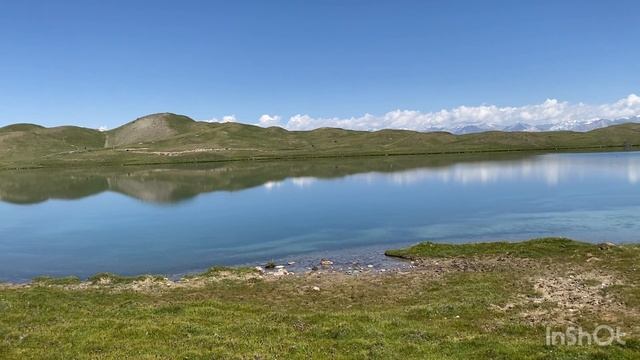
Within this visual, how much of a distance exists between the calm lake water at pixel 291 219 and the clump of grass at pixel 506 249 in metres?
3.87

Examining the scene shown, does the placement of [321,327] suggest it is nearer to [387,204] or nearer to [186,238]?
[186,238]

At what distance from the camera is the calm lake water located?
4803 centimetres

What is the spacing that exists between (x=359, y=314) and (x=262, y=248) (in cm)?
2664

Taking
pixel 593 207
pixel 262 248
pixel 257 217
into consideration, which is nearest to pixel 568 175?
pixel 593 207

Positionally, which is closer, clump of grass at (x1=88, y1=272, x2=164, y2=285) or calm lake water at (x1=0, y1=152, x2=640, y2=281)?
clump of grass at (x1=88, y1=272, x2=164, y2=285)

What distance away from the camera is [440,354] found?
60.0 feet

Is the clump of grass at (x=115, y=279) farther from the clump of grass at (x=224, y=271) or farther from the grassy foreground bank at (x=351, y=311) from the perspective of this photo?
the clump of grass at (x=224, y=271)

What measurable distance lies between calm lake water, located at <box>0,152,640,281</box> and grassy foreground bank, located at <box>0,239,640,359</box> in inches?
331

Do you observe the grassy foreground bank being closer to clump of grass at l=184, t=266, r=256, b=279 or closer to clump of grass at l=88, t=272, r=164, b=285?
clump of grass at l=88, t=272, r=164, b=285

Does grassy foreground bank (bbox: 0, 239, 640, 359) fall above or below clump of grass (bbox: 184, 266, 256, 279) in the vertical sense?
above

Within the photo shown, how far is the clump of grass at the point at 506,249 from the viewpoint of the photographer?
39.8 metres

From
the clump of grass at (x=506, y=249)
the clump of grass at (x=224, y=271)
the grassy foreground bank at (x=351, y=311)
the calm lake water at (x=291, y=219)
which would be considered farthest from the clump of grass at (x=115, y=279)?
the clump of grass at (x=506, y=249)

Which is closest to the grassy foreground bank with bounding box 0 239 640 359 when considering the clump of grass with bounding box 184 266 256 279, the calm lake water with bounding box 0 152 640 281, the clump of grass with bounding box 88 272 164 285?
the clump of grass with bounding box 88 272 164 285

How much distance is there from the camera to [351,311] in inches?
1049
